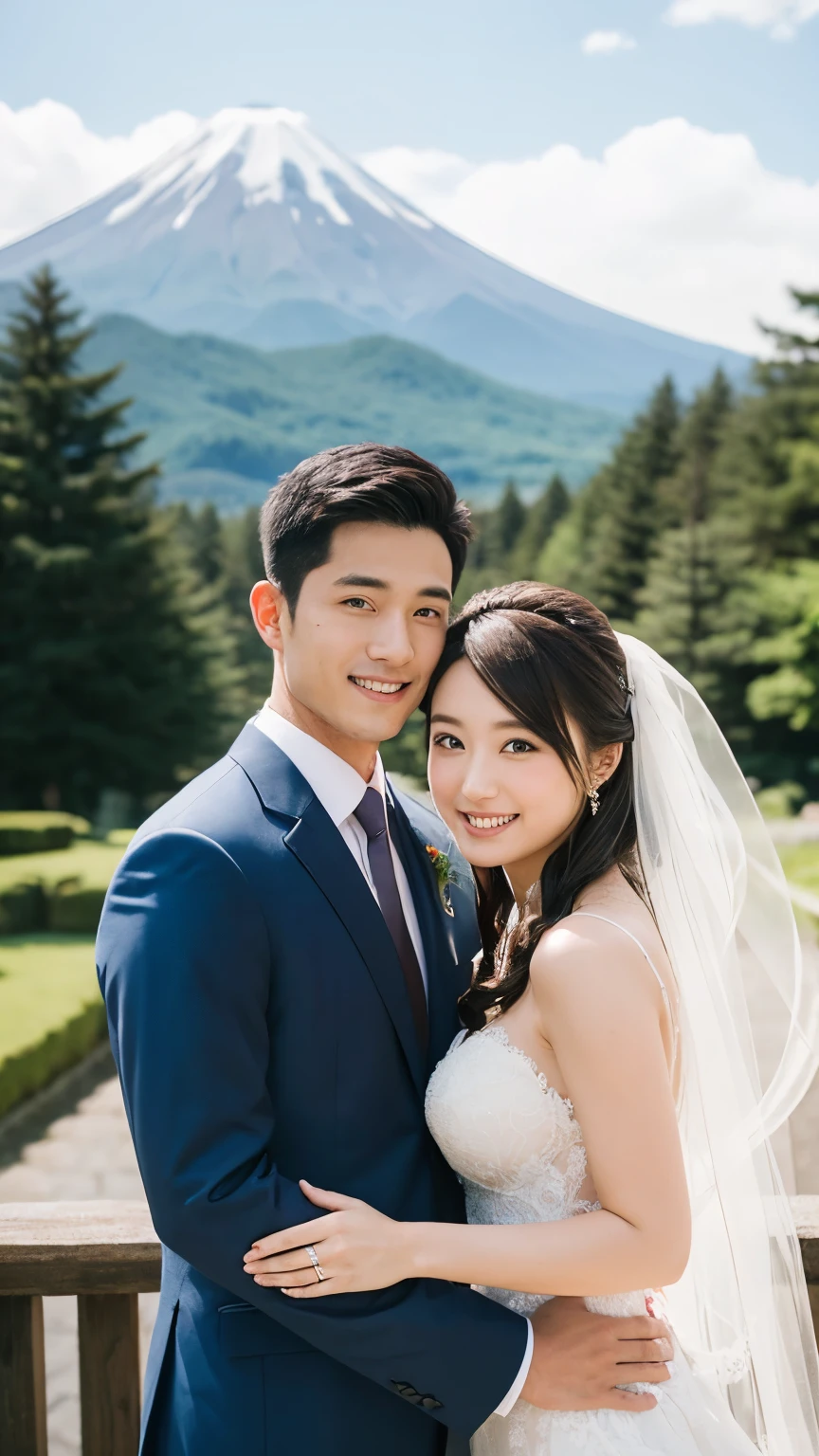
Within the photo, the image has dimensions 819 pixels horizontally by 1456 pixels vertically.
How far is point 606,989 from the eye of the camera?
6.55ft

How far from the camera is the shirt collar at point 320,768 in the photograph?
82.6 inches

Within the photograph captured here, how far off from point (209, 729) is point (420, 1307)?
2864cm

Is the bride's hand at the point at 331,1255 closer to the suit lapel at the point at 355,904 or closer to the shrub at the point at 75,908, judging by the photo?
the suit lapel at the point at 355,904

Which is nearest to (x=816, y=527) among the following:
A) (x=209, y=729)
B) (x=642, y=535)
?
(x=642, y=535)

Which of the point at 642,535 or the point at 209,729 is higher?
the point at 642,535

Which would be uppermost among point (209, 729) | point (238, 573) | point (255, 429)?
point (255, 429)

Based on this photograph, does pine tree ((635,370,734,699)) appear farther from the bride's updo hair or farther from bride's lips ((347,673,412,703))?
bride's lips ((347,673,412,703))

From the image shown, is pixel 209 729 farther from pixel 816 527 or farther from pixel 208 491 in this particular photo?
pixel 208 491

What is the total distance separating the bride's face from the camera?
87.3 inches

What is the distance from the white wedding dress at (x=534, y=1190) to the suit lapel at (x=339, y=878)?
108 mm

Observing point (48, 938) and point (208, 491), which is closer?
point (48, 938)

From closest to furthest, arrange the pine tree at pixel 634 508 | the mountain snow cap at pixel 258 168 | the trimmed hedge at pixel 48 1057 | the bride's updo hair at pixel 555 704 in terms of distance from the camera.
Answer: the bride's updo hair at pixel 555 704
the trimmed hedge at pixel 48 1057
the pine tree at pixel 634 508
the mountain snow cap at pixel 258 168

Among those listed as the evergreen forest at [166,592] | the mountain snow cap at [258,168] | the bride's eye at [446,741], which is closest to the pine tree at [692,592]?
the evergreen forest at [166,592]

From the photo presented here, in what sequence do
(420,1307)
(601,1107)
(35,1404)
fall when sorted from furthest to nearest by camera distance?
(35,1404), (601,1107), (420,1307)
